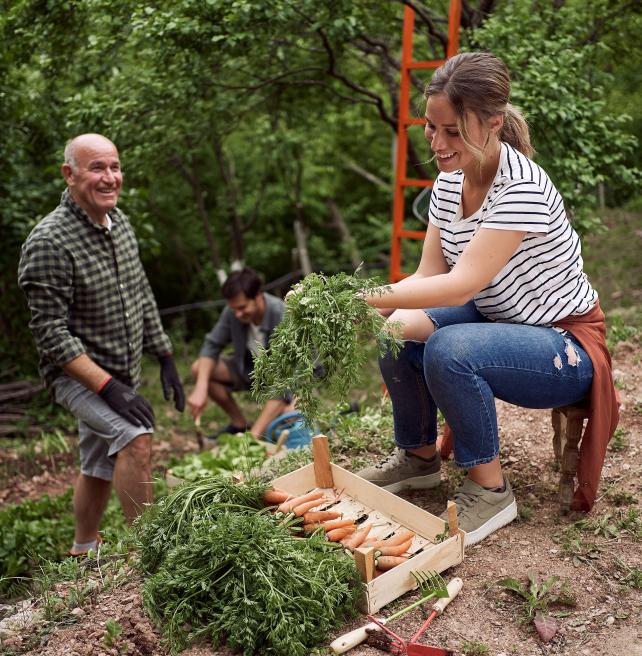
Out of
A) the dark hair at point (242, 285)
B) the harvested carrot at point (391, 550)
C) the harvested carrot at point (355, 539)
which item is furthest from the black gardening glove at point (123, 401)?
the dark hair at point (242, 285)

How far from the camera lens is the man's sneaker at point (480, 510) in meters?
2.97

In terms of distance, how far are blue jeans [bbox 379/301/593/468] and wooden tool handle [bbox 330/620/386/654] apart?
786mm

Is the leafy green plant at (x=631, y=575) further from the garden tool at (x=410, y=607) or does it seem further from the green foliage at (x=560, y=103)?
the green foliage at (x=560, y=103)

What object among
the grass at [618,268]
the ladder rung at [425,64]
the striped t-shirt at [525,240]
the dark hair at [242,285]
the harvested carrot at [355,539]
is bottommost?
the grass at [618,268]

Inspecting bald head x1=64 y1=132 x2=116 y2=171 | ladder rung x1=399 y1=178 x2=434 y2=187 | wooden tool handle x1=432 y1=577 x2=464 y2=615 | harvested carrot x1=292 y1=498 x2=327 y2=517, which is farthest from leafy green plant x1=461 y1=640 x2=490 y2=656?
ladder rung x1=399 y1=178 x2=434 y2=187

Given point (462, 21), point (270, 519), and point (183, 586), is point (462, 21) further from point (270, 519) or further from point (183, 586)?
point (183, 586)

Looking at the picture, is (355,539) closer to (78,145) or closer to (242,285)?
(78,145)

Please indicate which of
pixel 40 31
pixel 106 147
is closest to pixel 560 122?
pixel 106 147

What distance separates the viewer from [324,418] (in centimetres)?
405

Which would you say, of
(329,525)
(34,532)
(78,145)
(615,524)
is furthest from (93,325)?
(615,524)

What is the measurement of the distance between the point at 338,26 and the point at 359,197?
9580 mm

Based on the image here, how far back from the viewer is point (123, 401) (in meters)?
3.76

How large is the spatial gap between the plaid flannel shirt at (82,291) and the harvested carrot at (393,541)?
1.79 meters

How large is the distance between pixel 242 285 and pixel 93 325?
6.02 ft
